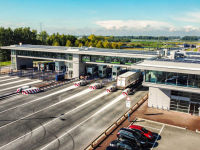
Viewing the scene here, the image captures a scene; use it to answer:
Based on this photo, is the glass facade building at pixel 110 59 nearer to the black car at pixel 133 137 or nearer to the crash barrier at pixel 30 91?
the crash barrier at pixel 30 91

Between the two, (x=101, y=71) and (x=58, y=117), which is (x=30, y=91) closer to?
(x=58, y=117)

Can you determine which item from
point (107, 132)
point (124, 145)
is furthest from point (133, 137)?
point (107, 132)

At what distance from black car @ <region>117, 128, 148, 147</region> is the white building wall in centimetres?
1123

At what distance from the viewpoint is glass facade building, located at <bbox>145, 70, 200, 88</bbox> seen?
25.2 m

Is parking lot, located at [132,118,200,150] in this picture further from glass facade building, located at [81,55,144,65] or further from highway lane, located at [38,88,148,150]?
glass facade building, located at [81,55,144,65]

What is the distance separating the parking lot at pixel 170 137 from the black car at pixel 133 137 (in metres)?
0.81

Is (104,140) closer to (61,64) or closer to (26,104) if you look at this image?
(26,104)

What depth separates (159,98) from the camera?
2975cm

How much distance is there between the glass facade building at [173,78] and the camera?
25.2 meters

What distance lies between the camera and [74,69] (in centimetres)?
5312

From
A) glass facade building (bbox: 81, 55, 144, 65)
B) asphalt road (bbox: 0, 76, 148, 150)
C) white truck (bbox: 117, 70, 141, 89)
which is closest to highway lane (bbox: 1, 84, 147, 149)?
asphalt road (bbox: 0, 76, 148, 150)

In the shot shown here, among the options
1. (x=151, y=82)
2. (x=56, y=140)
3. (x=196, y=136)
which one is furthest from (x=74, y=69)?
(x=196, y=136)

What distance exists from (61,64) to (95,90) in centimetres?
2577

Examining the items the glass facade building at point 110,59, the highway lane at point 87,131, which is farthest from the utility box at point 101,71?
the highway lane at point 87,131
